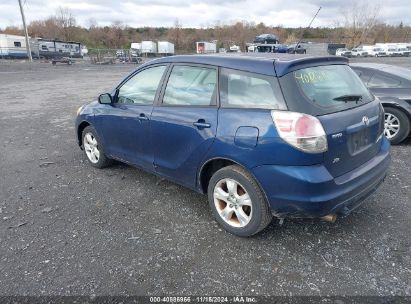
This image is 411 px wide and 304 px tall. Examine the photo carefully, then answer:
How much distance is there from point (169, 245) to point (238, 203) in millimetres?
760

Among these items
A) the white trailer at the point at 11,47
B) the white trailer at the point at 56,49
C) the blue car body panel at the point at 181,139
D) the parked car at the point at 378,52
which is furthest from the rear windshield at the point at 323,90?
the parked car at the point at 378,52

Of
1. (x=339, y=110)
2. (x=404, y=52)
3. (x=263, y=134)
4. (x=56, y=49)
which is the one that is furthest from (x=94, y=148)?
(x=404, y=52)

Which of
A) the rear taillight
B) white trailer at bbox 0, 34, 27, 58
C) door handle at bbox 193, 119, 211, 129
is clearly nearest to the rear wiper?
the rear taillight

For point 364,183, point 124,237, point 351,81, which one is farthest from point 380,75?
point 124,237

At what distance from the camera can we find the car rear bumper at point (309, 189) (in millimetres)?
2719

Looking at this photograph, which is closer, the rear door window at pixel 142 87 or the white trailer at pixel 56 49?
the rear door window at pixel 142 87

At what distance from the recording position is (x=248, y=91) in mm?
3074

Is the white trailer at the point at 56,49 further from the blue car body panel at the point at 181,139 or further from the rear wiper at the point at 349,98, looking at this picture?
the rear wiper at the point at 349,98

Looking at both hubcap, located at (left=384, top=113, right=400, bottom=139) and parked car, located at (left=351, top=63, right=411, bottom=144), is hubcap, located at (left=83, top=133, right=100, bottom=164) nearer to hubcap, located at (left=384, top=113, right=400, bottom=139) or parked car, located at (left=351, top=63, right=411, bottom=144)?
parked car, located at (left=351, top=63, right=411, bottom=144)

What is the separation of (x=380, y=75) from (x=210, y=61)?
4311mm

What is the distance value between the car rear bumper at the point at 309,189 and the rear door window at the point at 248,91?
0.56 meters

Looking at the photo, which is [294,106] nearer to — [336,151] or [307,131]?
[307,131]

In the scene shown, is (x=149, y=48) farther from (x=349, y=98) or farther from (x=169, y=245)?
(x=169, y=245)

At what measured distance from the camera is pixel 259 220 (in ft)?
10.1
